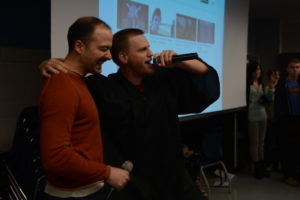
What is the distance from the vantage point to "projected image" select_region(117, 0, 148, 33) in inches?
83.6

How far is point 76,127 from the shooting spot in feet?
3.13

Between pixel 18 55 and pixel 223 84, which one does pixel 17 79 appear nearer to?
pixel 18 55

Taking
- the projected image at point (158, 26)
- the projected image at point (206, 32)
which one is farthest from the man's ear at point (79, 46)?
the projected image at point (206, 32)

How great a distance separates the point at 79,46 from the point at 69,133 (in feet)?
0.97

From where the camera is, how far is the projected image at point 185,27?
2.71 meters

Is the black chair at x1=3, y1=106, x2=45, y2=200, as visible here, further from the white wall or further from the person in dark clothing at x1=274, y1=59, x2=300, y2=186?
the person in dark clothing at x1=274, y1=59, x2=300, y2=186

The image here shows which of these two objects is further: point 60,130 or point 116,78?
point 116,78

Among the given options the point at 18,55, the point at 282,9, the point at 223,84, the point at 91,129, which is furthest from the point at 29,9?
the point at 282,9

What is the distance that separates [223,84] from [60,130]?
2.74 meters

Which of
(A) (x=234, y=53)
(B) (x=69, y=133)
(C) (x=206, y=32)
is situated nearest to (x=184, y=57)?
(B) (x=69, y=133)

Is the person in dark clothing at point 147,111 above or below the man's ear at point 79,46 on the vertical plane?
below

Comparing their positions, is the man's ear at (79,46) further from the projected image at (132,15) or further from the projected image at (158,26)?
the projected image at (158,26)

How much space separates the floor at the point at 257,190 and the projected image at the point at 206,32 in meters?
1.58

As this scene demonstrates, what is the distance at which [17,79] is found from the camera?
8.03 feet
